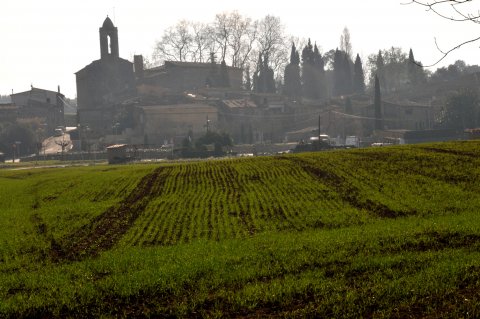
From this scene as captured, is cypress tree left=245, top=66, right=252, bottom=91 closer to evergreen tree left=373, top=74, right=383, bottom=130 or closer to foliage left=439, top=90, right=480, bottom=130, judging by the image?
evergreen tree left=373, top=74, right=383, bottom=130

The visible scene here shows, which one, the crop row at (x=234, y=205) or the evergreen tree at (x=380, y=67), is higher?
the evergreen tree at (x=380, y=67)

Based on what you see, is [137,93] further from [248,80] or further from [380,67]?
[380,67]

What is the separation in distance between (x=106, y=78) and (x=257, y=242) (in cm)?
8961

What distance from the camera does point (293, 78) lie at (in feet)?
369

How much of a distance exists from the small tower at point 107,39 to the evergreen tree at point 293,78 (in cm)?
3380

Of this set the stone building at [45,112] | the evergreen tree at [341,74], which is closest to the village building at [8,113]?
the stone building at [45,112]

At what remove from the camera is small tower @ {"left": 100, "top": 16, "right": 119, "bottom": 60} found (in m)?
97.4

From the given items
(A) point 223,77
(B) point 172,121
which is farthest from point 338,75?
(B) point 172,121

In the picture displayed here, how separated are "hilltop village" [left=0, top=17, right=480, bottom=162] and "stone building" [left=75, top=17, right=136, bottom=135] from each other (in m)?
0.17

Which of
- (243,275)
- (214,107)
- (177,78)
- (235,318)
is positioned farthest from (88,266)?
(177,78)

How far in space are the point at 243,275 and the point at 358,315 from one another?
11.1ft

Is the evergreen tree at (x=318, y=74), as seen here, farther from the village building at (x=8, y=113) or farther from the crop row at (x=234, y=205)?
the crop row at (x=234, y=205)

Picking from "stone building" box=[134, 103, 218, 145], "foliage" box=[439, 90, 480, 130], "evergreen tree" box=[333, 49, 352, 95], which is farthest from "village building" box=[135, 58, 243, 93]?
"foliage" box=[439, 90, 480, 130]

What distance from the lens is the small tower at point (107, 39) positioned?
97438 millimetres
